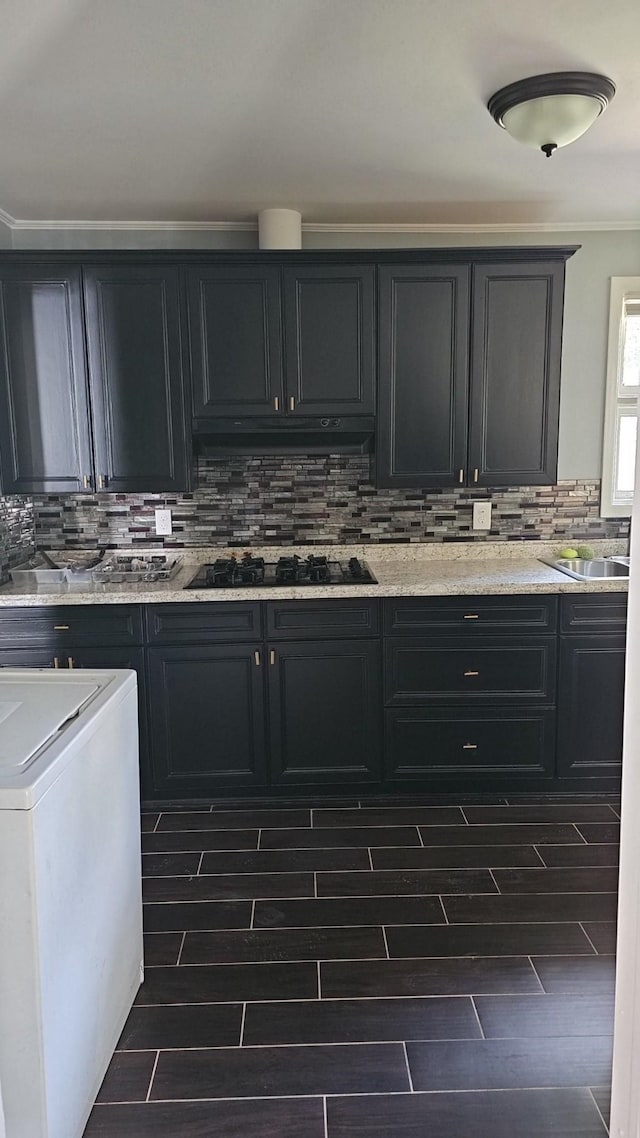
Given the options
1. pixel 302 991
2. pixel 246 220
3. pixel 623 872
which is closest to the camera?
pixel 623 872

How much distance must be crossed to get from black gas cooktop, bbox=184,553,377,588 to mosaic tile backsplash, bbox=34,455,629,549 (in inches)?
8.3

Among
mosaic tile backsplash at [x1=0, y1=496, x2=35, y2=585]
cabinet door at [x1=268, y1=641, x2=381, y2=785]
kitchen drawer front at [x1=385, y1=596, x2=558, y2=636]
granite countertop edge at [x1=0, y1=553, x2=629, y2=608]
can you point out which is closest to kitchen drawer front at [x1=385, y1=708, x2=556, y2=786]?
cabinet door at [x1=268, y1=641, x2=381, y2=785]

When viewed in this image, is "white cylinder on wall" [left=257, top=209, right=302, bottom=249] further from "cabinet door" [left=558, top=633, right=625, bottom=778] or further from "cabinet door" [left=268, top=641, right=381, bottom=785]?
"cabinet door" [left=558, top=633, right=625, bottom=778]

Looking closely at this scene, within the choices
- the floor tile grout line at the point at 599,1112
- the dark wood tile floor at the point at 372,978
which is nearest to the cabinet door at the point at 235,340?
the dark wood tile floor at the point at 372,978

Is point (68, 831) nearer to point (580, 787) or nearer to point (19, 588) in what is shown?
point (19, 588)

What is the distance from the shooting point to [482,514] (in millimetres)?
3945

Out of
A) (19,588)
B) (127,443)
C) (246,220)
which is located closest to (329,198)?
(246,220)

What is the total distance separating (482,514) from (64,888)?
2.81 m

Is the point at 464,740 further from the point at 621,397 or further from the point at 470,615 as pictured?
the point at 621,397

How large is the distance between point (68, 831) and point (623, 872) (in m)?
1.08

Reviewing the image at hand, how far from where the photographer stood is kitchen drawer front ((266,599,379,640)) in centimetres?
333

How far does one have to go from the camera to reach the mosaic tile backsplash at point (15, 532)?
3.56 meters

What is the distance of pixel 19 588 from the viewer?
340cm

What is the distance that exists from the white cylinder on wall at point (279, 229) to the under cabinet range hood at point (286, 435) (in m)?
0.77
